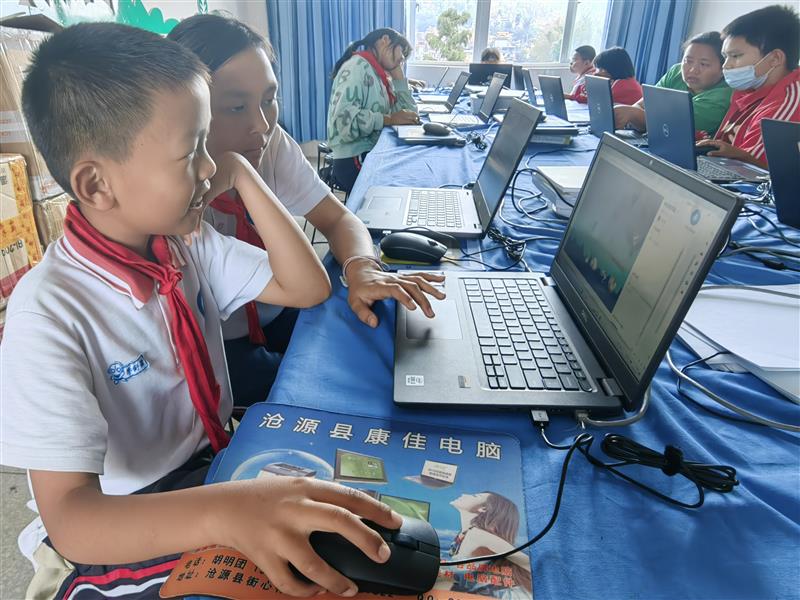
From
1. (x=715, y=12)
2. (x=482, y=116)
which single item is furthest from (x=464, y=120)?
(x=715, y=12)

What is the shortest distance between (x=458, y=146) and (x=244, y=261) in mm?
1492

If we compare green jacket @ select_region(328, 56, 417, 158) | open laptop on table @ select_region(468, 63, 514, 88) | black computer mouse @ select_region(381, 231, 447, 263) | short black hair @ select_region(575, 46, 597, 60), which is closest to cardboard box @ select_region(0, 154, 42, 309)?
green jacket @ select_region(328, 56, 417, 158)

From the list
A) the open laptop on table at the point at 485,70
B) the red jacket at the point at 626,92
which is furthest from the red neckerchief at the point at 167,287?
the open laptop on table at the point at 485,70

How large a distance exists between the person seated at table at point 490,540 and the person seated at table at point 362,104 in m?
2.29

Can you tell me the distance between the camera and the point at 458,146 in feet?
6.84

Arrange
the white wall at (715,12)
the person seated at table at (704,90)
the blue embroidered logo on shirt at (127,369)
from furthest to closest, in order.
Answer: the white wall at (715,12) → the person seated at table at (704,90) → the blue embroidered logo on shirt at (127,369)

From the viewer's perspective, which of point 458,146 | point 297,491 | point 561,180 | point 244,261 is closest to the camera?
point 297,491

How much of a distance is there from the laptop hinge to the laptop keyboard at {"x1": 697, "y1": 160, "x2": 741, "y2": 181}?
1.30 meters

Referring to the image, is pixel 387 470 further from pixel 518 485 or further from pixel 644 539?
pixel 644 539

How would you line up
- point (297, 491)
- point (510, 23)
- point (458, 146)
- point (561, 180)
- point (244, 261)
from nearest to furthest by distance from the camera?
point (297, 491) < point (244, 261) < point (561, 180) < point (458, 146) < point (510, 23)

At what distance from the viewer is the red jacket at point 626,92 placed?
10.7ft

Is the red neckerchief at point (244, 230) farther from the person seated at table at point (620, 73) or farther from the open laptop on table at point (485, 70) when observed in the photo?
the open laptop on table at point (485, 70)

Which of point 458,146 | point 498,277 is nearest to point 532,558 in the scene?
point 498,277

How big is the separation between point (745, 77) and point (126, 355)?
2438 mm
